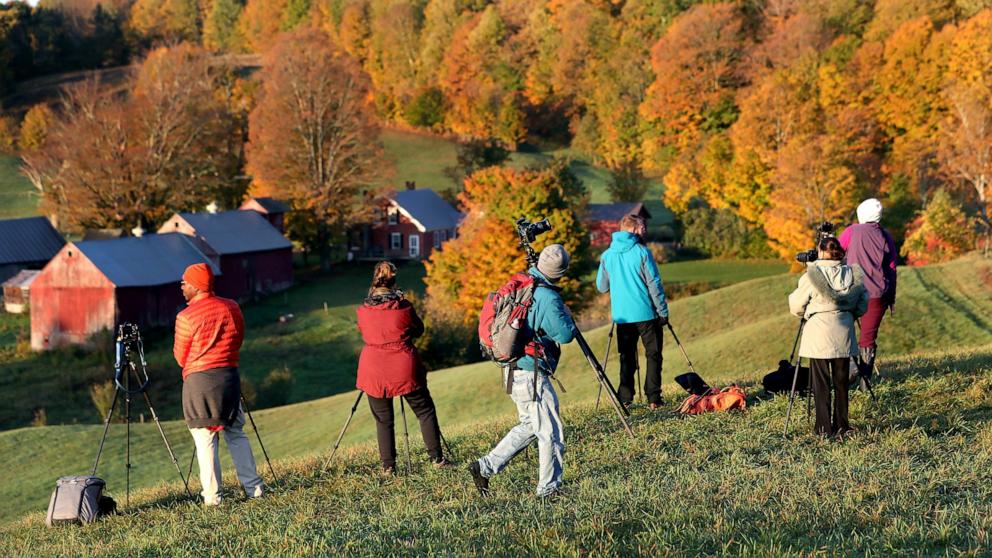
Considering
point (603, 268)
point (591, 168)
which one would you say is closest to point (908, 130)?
point (591, 168)

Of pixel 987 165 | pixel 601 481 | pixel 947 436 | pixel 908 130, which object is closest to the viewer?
pixel 601 481

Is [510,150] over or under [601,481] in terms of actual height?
over

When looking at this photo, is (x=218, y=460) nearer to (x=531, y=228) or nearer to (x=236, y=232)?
(x=531, y=228)

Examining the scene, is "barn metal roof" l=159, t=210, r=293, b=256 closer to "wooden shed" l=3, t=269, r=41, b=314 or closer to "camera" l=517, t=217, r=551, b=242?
"wooden shed" l=3, t=269, r=41, b=314

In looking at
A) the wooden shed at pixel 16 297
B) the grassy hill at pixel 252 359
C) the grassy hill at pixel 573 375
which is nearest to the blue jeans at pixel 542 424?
the grassy hill at pixel 573 375

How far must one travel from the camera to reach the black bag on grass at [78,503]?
11859 millimetres

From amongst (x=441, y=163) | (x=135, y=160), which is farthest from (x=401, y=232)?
(x=441, y=163)

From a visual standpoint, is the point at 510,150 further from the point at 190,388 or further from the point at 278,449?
the point at 190,388

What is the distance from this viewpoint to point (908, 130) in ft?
263

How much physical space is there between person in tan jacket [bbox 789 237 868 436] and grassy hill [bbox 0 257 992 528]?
12.6 meters

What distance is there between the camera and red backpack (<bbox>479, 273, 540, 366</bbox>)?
952 centimetres

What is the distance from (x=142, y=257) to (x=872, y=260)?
2109 inches

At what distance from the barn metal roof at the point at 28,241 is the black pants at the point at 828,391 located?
68896 millimetres

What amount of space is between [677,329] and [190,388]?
25.6 meters
